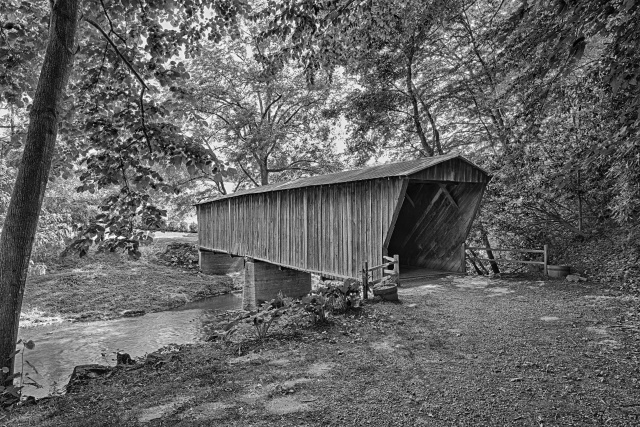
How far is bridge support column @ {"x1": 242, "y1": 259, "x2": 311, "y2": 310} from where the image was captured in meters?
14.1

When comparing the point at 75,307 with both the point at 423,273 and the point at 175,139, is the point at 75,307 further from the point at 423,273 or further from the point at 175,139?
the point at 175,139

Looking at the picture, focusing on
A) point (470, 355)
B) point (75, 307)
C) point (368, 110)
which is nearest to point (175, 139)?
point (470, 355)

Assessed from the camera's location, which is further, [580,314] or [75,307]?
[75,307]

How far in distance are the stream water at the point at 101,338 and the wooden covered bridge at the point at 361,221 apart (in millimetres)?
2847

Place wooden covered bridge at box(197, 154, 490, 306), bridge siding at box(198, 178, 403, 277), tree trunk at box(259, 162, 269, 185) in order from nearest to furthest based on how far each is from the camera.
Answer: wooden covered bridge at box(197, 154, 490, 306) < bridge siding at box(198, 178, 403, 277) < tree trunk at box(259, 162, 269, 185)

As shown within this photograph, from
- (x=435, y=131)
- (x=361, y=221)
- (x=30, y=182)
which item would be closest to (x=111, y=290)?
(x=361, y=221)

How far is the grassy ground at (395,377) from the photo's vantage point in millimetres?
3096

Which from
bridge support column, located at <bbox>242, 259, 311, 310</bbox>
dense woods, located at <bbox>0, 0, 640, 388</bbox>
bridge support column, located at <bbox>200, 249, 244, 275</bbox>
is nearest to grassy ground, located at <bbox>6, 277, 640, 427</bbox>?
dense woods, located at <bbox>0, 0, 640, 388</bbox>

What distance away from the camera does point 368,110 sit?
13.2 meters

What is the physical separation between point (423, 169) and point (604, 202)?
544 cm

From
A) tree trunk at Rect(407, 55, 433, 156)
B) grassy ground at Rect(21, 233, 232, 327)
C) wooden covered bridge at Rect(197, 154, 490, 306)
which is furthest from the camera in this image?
grassy ground at Rect(21, 233, 232, 327)

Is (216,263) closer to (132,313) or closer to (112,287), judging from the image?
(112,287)

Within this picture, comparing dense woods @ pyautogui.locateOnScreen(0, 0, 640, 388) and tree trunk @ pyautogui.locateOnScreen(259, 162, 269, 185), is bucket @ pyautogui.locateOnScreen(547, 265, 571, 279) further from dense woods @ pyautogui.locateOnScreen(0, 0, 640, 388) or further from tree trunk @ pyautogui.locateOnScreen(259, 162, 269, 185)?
tree trunk @ pyautogui.locateOnScreen(259, 162, 269, 185)

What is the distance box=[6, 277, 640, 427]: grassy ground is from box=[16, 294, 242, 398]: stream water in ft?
15.8
